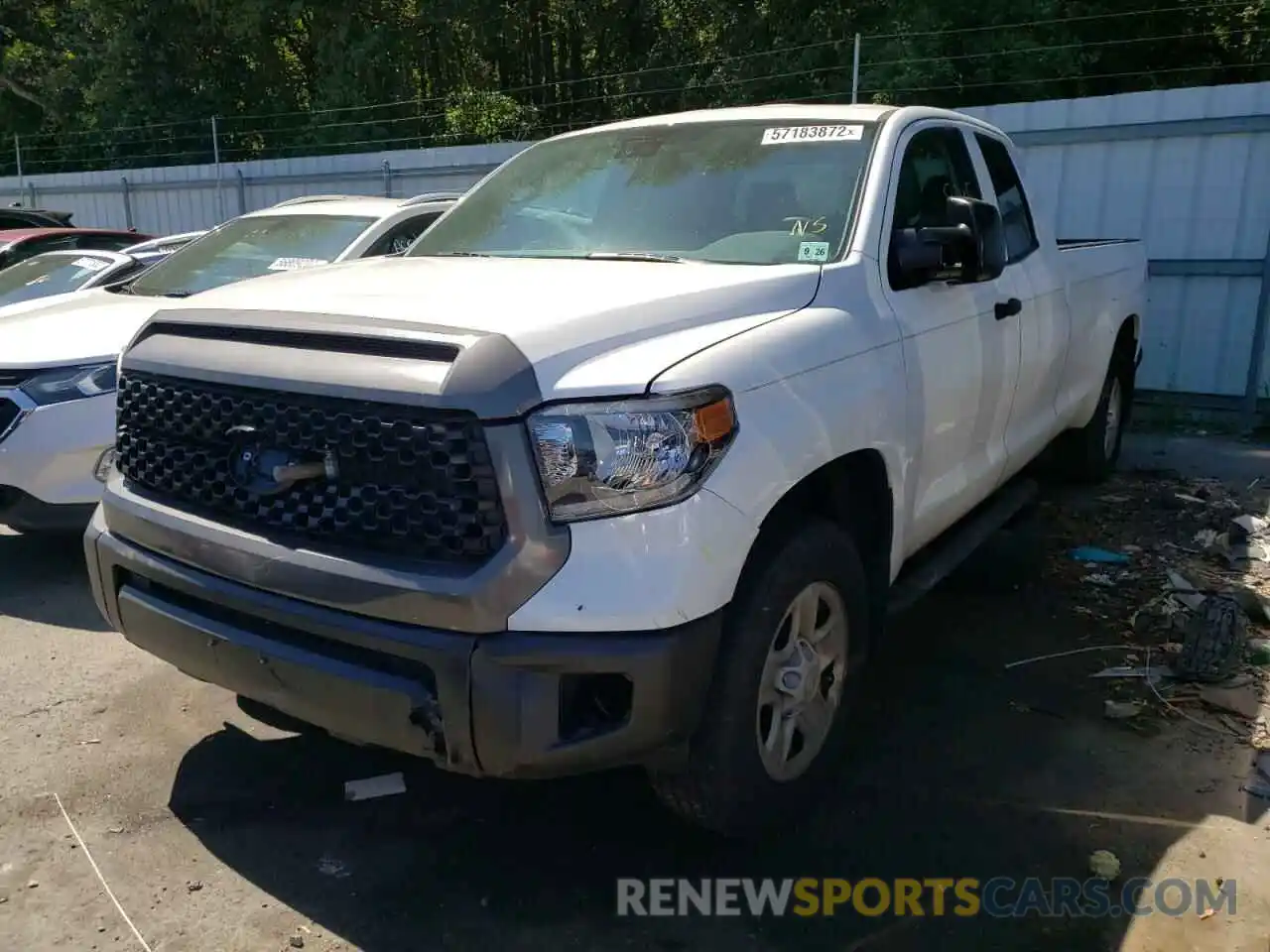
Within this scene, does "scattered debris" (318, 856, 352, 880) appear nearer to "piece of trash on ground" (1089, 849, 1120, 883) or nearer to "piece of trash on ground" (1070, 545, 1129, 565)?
"piece of trash on ground" (1089, 849, 1120, 883)

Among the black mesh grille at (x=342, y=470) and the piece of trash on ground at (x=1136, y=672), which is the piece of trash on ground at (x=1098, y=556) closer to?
the piece of trash on ground at (x=1136, y=672)

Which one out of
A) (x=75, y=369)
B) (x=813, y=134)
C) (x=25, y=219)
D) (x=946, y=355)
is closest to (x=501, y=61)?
(x=25, y=219)

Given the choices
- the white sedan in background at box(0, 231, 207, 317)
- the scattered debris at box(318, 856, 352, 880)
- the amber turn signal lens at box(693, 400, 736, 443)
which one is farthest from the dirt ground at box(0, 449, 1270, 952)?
the white sedan in background at box(0, 231, 207, 317)

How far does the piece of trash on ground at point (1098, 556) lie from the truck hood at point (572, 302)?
2.97 meters

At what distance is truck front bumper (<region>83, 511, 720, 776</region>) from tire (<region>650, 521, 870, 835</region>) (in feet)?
0.36

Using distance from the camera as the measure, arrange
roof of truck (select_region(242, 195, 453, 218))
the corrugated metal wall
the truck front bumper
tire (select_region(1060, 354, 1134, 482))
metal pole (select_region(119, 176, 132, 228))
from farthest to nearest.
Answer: metal pole (select_region(119, 176, 132, 228)) → the corrugated metal wall → roof of truck (select_region(242, 195, 453, 218)) → tire (select_region(1060, 354, 1134, 482)) → the truck front bumper

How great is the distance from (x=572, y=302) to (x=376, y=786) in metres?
1.62

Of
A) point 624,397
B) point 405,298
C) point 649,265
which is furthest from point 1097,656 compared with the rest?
point 405,298

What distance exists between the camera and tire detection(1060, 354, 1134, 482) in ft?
20.7

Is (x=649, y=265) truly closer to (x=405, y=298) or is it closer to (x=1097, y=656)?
(x=405, y=298)

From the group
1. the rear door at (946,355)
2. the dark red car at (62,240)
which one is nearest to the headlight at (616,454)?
the rear door at (946,355)

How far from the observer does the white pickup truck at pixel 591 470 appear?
235 centimetres

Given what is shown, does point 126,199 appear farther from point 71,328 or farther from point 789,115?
point 789,115

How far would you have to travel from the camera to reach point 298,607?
2.55 metres
